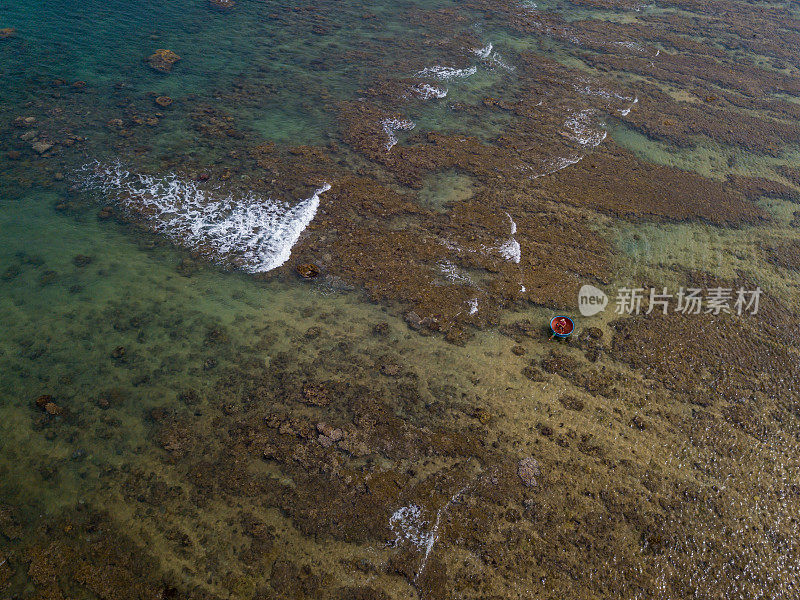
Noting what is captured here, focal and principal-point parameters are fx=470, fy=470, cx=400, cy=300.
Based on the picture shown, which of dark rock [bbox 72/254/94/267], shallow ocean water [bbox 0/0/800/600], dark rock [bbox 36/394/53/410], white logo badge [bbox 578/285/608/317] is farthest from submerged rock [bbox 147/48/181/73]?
white logo badge [bbox 578/285/608/317]

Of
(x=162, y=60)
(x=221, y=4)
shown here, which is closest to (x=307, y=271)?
(x=162, y=60)

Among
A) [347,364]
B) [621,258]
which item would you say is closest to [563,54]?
[621,258]

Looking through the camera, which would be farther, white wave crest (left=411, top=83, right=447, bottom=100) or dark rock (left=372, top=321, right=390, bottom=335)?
white wave crest (left=411, top=83, right=447, bottom=100)

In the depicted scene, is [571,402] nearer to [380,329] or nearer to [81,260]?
[380,329]

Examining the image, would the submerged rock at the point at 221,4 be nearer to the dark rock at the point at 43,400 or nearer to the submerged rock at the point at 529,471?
the dark rock at the point at 43,400

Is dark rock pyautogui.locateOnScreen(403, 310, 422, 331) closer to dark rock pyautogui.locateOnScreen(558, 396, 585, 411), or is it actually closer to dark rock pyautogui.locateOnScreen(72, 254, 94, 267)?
dark rock pyautogui.locateOnScreen(558, 396, 585, 411)

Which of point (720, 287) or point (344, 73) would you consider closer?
point (720, 287)

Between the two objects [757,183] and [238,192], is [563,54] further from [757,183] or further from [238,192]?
[238,192]
